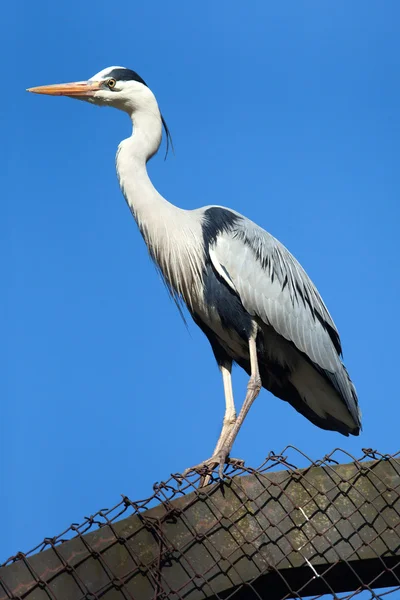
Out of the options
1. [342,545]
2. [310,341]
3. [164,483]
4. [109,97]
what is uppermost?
[109,97]

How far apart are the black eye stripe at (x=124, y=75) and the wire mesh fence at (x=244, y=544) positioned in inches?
131

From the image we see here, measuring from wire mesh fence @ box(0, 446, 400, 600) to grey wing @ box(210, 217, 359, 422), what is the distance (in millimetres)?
2173

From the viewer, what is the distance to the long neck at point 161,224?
5.13 m

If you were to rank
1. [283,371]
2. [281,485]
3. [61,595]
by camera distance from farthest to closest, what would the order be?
1. [283,371]
2. [281,485]
3. [61,595]

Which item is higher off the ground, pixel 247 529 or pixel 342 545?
pixel 247 529

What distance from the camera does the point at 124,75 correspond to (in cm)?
559

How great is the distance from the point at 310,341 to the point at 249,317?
0.44 meters

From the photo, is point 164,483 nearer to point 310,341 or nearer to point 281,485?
point 281,485

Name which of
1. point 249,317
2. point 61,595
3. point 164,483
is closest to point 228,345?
point 249,317

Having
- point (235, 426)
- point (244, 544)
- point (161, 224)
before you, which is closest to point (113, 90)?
point (161, 224)

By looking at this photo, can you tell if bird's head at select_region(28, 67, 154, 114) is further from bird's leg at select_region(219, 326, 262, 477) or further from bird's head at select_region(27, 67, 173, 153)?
bird's leg at select_region(219, 326, 262, 477)

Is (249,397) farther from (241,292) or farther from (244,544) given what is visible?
(244,544)

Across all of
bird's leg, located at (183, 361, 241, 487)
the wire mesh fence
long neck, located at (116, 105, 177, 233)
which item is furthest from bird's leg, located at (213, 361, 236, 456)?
the wire mesh fence

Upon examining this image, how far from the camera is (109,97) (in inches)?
218
